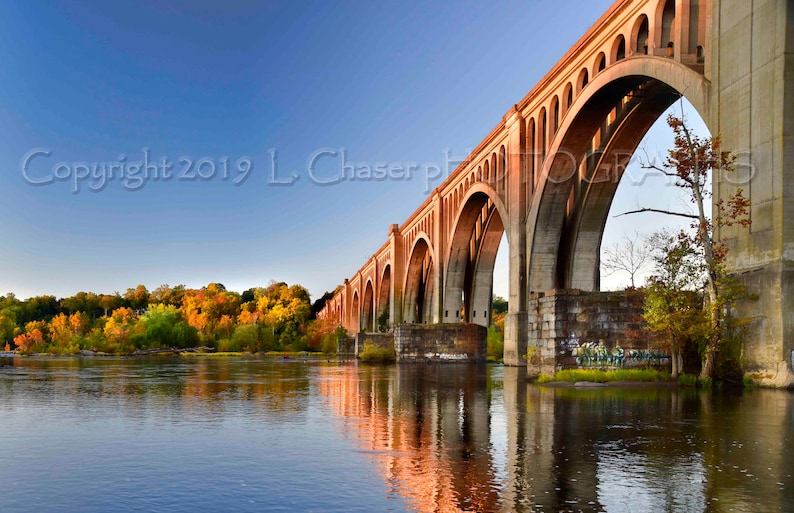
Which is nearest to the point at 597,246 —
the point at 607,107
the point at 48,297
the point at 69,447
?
the point at 607,107

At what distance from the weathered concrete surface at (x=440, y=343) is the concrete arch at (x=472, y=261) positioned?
7.46 metres

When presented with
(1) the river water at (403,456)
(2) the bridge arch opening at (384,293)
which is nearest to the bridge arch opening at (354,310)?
(2) the bridge arch opening at (384,293)

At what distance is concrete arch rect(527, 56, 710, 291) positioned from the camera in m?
28.6

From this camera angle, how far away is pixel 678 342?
66.5 ft

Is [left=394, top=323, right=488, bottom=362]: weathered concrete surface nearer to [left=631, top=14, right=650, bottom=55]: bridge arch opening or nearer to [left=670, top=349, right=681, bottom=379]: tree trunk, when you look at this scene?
[left=631, top=14, right=650, bottom=55]: bridge arch opening

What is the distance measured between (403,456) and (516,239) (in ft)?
106

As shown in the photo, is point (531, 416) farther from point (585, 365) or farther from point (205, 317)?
point (205, 317)

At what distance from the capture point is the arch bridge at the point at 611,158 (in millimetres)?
18047

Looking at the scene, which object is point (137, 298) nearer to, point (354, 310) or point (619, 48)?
point (354, 310)

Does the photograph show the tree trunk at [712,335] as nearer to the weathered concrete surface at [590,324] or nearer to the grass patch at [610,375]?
the grass patch at [610,375]

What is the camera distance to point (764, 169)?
18516 millimetres

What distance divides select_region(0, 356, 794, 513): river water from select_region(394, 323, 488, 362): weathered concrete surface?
115 ft

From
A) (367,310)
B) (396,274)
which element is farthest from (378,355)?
(367,310)

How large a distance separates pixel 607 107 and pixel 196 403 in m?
22.9
